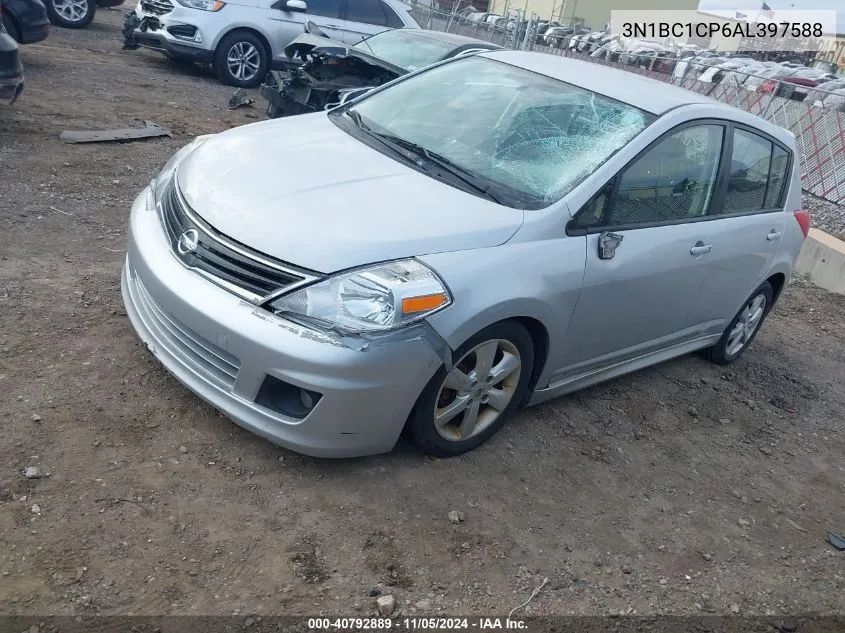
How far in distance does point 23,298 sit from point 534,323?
8.70 feet

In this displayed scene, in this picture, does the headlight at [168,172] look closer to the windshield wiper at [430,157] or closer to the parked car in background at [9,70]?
the windshield wiper at [430,157]

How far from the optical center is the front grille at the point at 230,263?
290 centimetres

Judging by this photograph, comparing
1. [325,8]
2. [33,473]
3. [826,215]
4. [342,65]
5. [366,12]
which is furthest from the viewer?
[366,12]

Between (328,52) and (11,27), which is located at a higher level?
(328,52)

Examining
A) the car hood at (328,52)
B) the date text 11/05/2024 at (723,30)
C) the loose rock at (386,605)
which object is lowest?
the loose rock at (386,605)

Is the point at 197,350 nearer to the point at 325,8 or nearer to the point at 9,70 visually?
the point at 9,70

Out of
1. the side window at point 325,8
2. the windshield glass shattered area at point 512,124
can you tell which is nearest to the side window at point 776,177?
the windshield glass shattered area at point 512,124

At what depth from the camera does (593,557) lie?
3.08 m

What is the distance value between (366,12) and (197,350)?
10002mm

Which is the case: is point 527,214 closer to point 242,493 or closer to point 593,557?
point 593,557

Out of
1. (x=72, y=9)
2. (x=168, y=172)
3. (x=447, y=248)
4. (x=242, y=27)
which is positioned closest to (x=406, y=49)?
(x=242, y=27)

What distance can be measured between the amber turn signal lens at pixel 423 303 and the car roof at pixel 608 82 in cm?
173

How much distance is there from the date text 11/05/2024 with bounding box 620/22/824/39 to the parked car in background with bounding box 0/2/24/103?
76.6 ft

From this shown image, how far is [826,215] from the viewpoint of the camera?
9656mm
